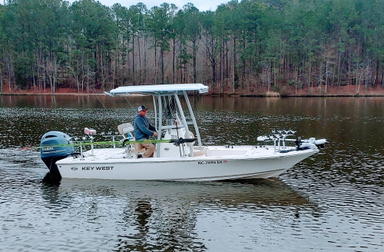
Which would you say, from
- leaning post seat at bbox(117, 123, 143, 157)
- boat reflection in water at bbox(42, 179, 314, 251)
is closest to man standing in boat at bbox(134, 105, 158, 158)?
leaning post seat at bbox(117, 123, 143, 157)

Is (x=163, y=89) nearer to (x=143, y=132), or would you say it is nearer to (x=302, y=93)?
(x=143, y=132)

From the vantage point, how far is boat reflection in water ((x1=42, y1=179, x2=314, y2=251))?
9.45m

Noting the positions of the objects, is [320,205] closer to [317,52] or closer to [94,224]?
[94,224]

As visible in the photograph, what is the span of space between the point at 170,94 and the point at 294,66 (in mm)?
68602

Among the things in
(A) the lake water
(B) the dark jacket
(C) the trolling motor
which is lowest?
(A) the lake water

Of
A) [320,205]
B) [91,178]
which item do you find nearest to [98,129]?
[91,178]

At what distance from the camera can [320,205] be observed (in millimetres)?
11445

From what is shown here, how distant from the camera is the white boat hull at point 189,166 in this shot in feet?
42.4

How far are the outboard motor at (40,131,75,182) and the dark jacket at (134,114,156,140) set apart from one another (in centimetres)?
245

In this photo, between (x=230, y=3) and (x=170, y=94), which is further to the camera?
(x=230, y=3)

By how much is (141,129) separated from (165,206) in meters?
3.16

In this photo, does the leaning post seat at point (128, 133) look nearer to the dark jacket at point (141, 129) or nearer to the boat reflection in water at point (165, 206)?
the dark jacket at point (141, 129)

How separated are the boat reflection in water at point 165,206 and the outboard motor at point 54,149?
1004 millimetres

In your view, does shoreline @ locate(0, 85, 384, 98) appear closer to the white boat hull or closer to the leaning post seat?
the leaning post seat
